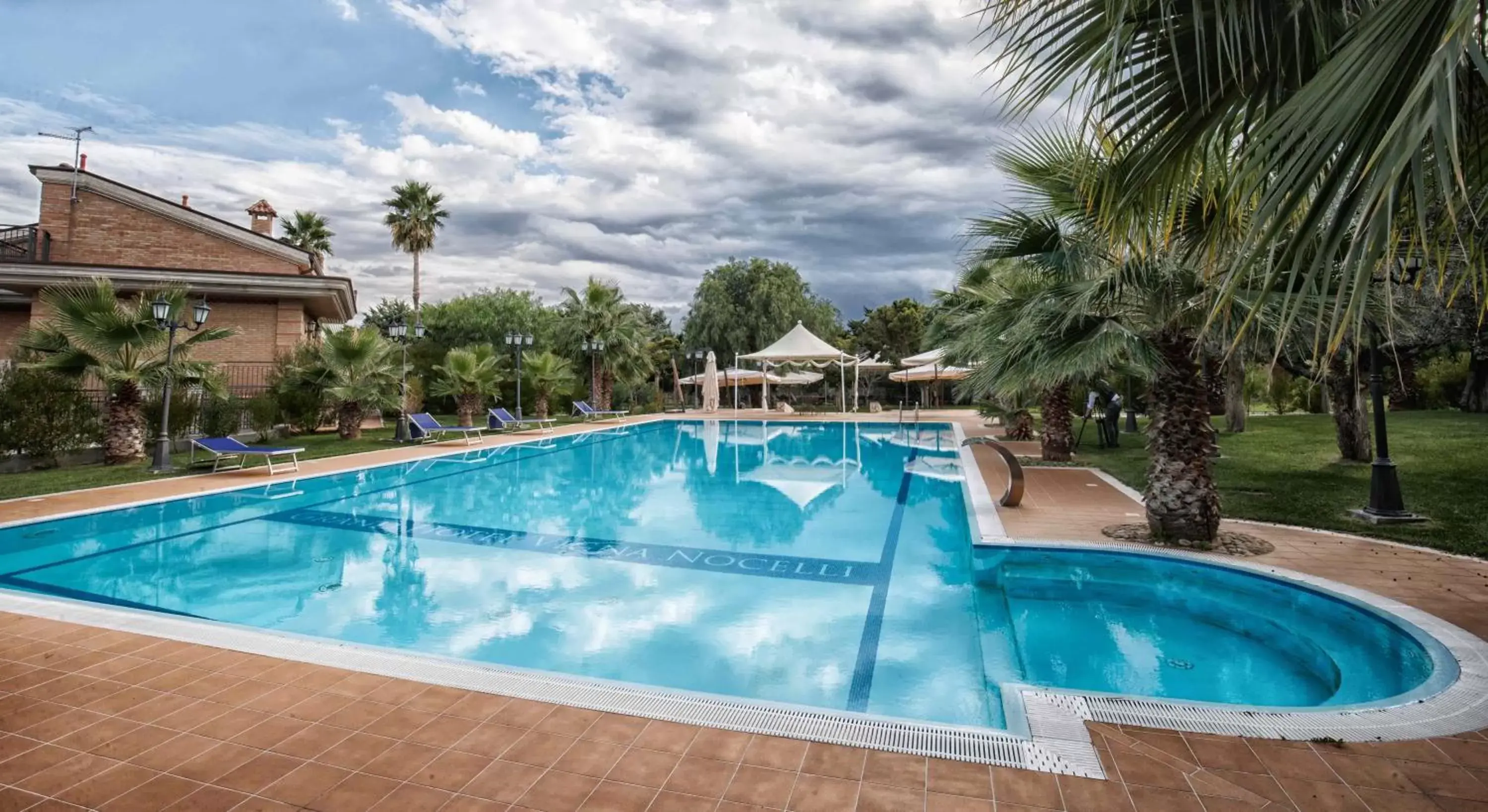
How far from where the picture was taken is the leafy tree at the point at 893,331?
144 ft

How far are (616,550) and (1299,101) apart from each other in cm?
666

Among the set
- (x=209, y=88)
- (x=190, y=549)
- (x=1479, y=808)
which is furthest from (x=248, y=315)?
(x=1479, y=808)

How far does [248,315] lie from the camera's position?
1948 centimetres

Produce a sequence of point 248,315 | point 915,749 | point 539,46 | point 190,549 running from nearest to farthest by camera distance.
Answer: point 915,749
point 190,549
point 539,46
point 248,315

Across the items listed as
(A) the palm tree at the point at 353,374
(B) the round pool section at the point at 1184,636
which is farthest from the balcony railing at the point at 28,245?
(B) the round pool section at the point at 1184,636

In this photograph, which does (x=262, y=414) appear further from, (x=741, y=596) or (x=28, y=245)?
(x=741, y=596)

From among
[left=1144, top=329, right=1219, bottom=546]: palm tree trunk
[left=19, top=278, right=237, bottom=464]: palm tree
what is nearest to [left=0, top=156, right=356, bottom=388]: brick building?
[left=19, top=278, right=237, bottom=464]: palm tree

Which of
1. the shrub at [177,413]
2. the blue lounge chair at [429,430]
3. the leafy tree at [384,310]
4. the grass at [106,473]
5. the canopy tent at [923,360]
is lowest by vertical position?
the grass at [106,473]

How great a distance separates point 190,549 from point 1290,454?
53.0 ft

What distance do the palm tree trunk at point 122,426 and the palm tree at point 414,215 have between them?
1958 centimetres

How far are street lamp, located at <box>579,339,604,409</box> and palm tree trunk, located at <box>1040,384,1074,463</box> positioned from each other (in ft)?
54.0

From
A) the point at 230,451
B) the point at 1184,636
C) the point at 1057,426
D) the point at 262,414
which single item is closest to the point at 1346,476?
the point at 1057,426

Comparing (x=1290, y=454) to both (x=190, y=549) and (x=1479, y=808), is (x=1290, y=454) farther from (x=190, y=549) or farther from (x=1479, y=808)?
(x=190, y=549)

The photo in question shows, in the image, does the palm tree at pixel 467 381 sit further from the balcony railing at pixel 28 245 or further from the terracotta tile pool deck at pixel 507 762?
the terracotta tile pool deck at pixel 507 762
